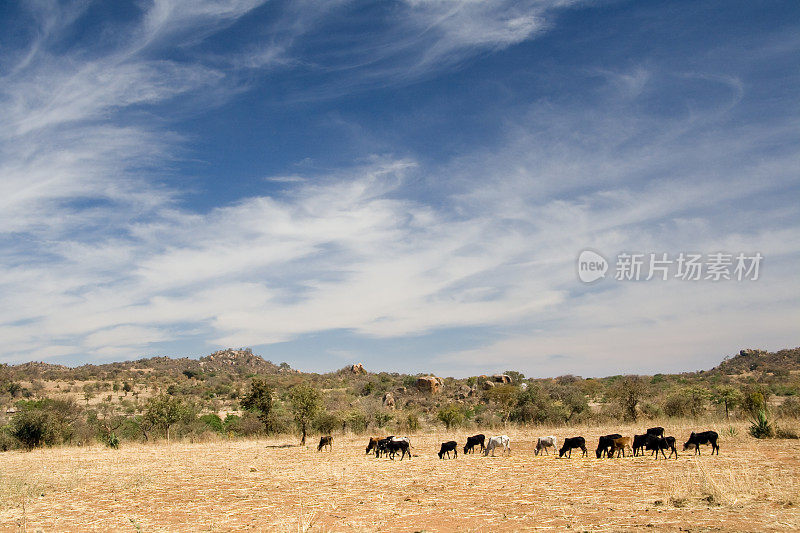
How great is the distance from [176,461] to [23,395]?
5749cm

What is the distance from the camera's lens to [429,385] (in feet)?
249

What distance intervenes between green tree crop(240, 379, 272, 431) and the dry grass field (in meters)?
15.3

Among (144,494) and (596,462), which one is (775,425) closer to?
(596,462)

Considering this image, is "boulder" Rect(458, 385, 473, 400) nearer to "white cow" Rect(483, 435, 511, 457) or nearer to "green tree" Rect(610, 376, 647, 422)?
"green tree" Rect(610, 376, 647, 422)

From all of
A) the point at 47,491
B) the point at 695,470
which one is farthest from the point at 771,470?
the point at 47,491

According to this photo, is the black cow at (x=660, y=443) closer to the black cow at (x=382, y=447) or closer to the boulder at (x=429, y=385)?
the black cow at (x=382, y=447)

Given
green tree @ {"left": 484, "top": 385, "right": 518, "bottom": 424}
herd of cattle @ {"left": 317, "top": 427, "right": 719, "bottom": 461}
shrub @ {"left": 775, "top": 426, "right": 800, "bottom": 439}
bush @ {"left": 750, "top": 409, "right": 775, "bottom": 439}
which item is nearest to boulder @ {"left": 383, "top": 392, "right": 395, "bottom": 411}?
green tree @ {"left": 484, "top": 385, "right": 518, "bottom": 424}

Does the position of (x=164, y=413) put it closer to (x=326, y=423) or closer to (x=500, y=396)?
(x=326, y=423)

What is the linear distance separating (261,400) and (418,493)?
28877 mm

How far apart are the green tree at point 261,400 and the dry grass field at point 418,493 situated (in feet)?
50.1

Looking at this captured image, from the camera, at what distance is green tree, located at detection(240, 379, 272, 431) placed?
41656mm

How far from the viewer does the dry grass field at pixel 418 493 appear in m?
11.7

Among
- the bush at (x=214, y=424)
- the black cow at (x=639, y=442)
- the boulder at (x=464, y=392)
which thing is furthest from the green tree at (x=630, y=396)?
the bush at (x=214, y=424)

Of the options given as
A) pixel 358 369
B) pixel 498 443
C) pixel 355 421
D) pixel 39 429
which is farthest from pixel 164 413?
pixel 358 369
